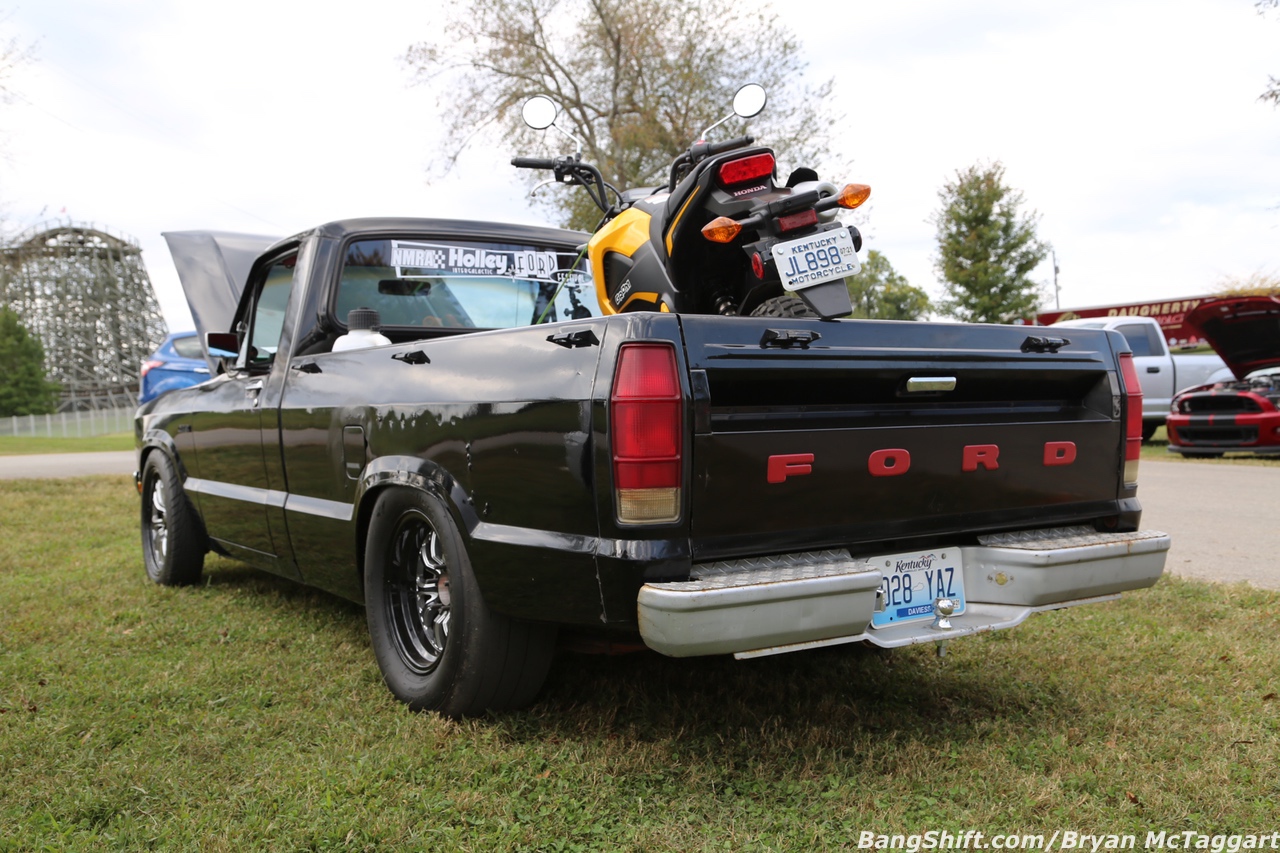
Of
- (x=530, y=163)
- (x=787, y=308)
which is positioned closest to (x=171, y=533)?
(x=530, y=163)

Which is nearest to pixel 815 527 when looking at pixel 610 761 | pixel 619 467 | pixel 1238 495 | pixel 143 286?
pixel 619 467

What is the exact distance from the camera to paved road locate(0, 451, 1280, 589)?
215 inches

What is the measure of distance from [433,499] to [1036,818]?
1.89 meters

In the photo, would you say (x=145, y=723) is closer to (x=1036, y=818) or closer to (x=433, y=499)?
(x=433, y=499)

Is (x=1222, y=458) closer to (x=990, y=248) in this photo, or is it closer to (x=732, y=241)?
(x=732, y=241)

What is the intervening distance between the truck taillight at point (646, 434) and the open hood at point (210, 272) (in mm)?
5413

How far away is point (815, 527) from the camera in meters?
2.66

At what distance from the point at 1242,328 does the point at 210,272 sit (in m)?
11.7

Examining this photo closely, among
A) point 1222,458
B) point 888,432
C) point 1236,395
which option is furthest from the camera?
point 1222,458

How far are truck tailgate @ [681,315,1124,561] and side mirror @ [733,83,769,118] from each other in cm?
144

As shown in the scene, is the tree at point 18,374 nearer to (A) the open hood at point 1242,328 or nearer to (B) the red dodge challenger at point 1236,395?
(B) the red dodge challenger at point 1236,395

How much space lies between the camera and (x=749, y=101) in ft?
13.0

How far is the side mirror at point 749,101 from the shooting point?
392 cm

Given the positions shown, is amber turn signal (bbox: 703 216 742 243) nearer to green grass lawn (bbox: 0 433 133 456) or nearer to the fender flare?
the fender flare
